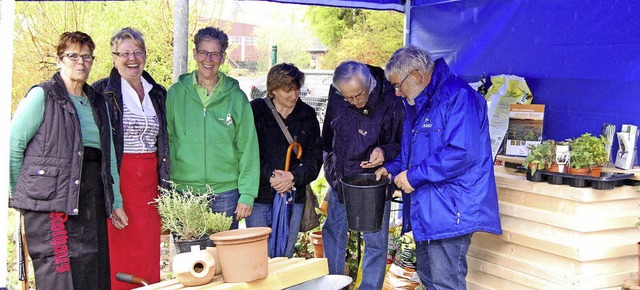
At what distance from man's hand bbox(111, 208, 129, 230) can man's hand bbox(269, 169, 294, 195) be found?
0.81 meters

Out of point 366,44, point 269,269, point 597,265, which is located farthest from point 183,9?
point 366,44

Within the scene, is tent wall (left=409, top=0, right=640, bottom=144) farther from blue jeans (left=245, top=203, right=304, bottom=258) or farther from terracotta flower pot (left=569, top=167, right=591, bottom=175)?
blue jeans (left=245, top=203, right=304, bottom=258)

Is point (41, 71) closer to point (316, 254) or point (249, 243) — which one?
point (316, 254)

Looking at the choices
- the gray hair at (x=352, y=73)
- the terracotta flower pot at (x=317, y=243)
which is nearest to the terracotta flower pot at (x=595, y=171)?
the gray hair at (x=352, y=73)

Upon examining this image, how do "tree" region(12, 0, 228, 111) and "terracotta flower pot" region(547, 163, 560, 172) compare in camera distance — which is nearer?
"terracotta flower pot" region(547, 163, 560, 172)

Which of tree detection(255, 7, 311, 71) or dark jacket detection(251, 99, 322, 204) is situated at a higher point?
tree detection(255, 7, 311, 71)

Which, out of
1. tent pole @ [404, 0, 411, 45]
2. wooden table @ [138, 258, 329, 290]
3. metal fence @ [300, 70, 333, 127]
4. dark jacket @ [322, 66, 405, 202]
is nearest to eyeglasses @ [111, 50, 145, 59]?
dark jacket @ [322, 66, 405, 202]

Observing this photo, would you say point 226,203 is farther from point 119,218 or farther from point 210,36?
point 210,36

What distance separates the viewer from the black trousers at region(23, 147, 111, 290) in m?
3.27

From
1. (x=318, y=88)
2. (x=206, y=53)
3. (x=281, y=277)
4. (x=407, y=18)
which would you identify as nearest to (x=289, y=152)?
(x=206, y=53)

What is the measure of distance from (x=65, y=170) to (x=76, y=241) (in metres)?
0.39

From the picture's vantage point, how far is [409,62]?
3.47 metres

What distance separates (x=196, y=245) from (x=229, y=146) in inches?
48.4

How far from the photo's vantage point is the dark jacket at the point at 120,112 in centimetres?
Result: 354
